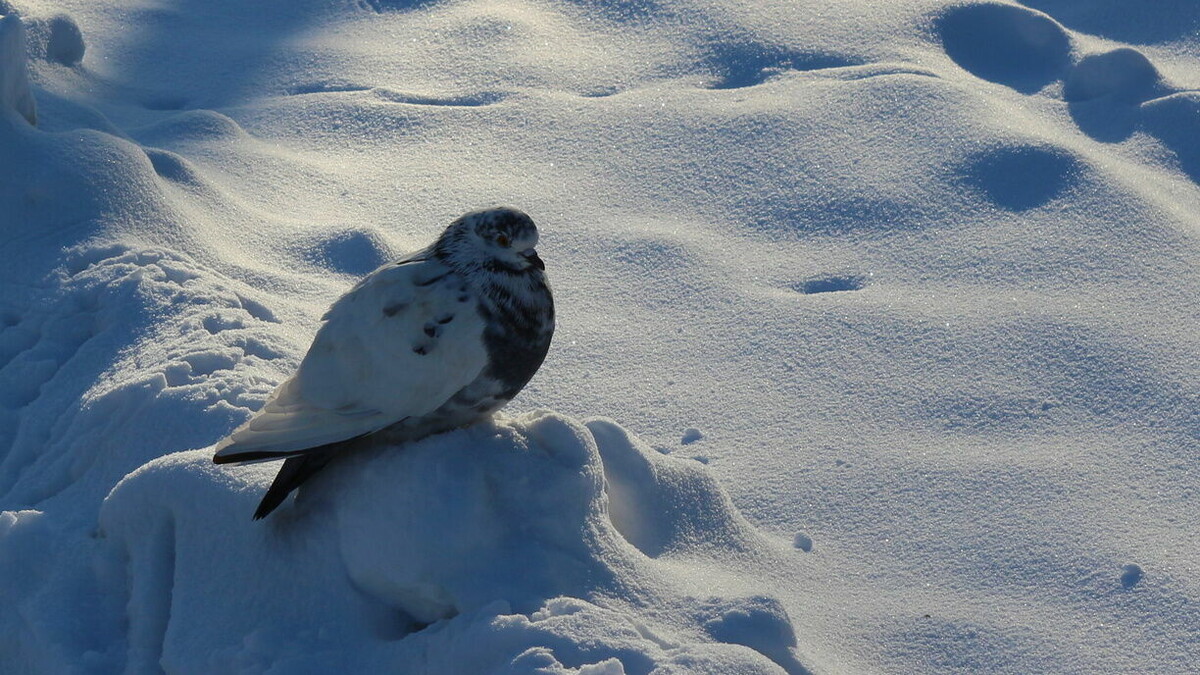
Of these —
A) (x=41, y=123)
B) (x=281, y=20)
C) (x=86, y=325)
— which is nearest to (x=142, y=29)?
(x=281, y=20)

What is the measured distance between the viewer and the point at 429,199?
3.97 m

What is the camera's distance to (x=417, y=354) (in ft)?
6.88

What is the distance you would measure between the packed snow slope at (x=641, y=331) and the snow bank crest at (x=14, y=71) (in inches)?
0.4

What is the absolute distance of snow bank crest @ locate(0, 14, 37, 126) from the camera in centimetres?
333

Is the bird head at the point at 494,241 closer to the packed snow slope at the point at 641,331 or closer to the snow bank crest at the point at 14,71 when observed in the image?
the packed snow slope at the point at 641,331

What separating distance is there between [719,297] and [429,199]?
1027mm

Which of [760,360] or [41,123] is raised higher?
[41,123]

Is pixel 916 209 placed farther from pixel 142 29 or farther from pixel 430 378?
pixel 142 29

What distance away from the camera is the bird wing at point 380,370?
6.86 feet

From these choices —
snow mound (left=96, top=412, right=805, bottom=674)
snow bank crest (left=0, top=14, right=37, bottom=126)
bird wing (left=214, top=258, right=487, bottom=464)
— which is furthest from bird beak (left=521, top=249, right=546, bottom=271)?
snow bank crest (left=0, top=14, right=37, bottom=126)

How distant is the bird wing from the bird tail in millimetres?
67

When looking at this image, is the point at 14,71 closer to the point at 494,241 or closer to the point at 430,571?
the point at 494,241

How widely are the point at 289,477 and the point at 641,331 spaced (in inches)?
54.9

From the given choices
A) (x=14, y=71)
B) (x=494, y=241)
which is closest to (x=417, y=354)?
(x=494, y=241)
